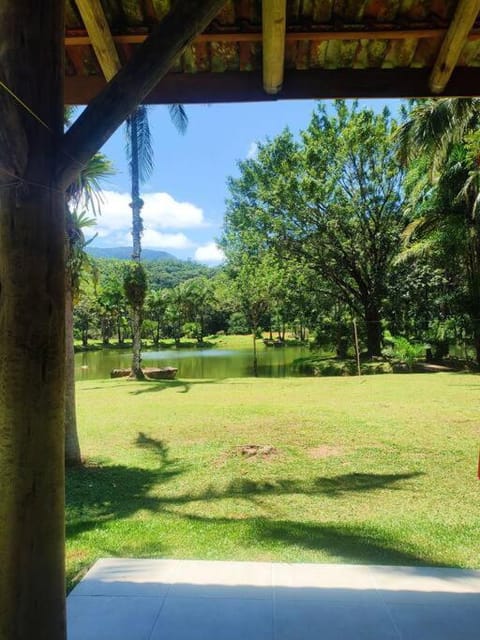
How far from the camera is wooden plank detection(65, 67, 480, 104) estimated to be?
8.45 ft

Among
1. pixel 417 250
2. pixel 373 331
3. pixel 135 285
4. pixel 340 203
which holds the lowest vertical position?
pixel 373 331

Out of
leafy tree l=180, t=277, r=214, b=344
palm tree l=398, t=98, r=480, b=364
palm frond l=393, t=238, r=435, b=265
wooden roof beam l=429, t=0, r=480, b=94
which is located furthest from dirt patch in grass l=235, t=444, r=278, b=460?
leafy tree l=180, t=277, r=214, b=344

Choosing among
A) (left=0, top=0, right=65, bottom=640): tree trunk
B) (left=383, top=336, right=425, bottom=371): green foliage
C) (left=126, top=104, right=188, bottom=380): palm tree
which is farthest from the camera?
(left=383, top=336, right=425, bottom=371): green foliage

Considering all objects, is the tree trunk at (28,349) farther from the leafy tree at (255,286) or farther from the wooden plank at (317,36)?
the leafy tree at (255,286)

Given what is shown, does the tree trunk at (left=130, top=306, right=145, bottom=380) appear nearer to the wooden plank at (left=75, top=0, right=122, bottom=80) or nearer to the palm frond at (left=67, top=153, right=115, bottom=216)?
the palm frond at (left=67, top=153, right=115, bottom=216)

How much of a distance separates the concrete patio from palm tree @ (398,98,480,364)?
12054 millimetres

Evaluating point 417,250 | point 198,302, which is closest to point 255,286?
point 417,250

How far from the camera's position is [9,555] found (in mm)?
1489

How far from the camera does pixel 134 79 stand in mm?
1581

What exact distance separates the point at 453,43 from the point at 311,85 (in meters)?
0.71

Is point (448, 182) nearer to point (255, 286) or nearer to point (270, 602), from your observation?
point (255, 286)

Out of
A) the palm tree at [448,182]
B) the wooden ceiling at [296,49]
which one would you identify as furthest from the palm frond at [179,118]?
the wooden ceiling at [296,49]

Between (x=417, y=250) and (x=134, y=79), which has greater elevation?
(x=417, y=250)

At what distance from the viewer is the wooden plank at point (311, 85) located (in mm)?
2576
